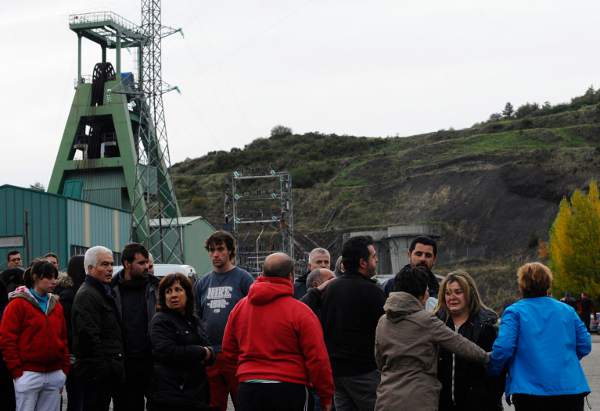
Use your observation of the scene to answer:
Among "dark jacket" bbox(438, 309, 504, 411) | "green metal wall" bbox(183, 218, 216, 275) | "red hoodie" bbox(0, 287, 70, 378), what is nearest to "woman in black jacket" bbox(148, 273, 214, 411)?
"red hoodie" bbox(0, 287, 70, 378)

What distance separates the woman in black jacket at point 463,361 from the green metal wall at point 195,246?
1949 inches

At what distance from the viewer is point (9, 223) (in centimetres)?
4653

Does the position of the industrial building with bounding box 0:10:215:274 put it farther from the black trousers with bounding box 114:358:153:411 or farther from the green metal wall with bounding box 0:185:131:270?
the black trousers with bounding box 114:358:153:411

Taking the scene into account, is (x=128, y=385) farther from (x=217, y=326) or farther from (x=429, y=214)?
(x=429, y=214)

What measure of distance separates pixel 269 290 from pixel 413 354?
1.18 m

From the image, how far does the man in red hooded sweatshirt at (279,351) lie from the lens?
7.32 metres

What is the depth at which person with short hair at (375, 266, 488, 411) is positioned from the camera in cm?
724

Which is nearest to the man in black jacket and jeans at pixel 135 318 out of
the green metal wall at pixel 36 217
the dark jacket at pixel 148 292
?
the dark jacket at pixel 148 292

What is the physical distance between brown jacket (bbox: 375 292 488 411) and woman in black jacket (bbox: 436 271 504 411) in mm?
222

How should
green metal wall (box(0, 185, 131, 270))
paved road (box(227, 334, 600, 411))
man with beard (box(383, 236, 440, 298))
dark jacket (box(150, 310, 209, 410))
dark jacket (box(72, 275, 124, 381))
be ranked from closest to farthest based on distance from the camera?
dark jacket (box(150, 310, 209, 410)), dark jacket (box(72, 275, 124, 381)), man with beard (box(383, 236, 440, 298)), paved road (box(227, 334, 600, 411)), green metal wall (box(0, 185, 131, 270))

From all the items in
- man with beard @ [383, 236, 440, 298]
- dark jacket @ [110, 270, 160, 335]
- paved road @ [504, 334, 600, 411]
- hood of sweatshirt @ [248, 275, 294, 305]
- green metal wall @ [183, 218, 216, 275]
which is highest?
man with beard @ [383, 236, 440, 298]

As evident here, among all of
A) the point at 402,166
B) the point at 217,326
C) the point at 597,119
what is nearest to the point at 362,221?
the point at 402,166

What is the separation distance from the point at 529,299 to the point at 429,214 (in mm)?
75273

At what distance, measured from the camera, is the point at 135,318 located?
30.6 ft
